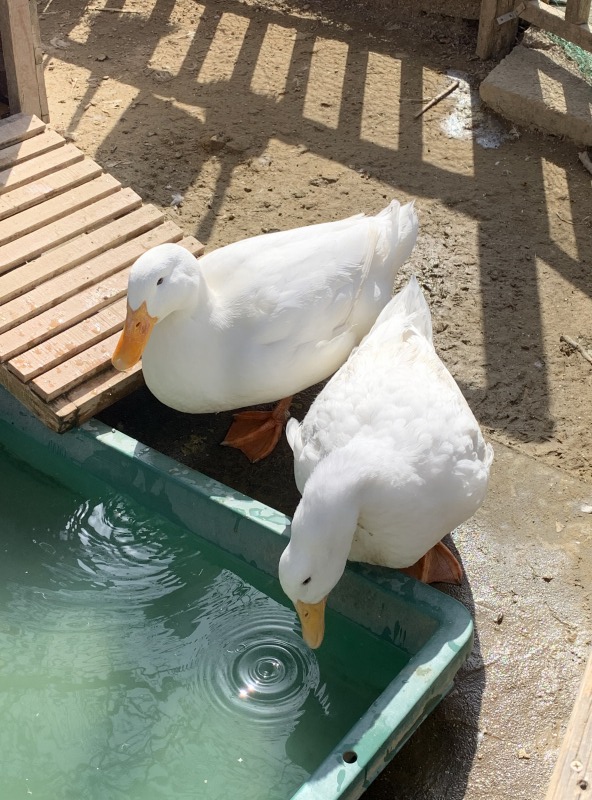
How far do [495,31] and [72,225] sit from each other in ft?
10.7

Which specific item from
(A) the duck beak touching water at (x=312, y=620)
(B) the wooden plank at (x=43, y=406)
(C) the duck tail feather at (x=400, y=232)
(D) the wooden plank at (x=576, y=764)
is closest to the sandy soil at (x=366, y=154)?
(C) the duck tail feather at (x=400, y=232)

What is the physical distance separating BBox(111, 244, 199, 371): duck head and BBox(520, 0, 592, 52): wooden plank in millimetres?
3111

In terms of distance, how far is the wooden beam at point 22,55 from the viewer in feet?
14.1

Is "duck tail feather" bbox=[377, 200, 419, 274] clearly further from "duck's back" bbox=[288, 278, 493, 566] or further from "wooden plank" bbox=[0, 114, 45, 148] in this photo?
"wooden plank" bbox=[0, 114, 45, 148]

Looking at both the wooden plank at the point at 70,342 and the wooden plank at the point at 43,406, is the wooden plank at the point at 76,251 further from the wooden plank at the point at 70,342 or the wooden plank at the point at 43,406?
the wooden plank at the point at 43,406

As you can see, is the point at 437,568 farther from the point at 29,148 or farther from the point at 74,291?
the point at 29,148

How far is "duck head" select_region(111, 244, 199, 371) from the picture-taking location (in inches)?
124

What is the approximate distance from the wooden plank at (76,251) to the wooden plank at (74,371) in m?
0.40

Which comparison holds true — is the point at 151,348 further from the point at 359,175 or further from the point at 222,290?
the point at 359,175

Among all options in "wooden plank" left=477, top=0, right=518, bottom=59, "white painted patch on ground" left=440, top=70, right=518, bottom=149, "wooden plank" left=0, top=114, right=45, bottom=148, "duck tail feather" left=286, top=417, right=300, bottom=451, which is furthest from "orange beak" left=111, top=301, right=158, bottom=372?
"wooden plank" left=477, top=0, right=518, bottom=59

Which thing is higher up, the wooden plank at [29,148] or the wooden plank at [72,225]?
the wooden plank at [29,148]

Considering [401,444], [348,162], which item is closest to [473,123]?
[348,162]

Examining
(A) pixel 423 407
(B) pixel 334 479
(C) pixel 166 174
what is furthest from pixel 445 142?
(B) pixel 334 479

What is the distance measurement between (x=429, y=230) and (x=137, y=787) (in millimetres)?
3049
